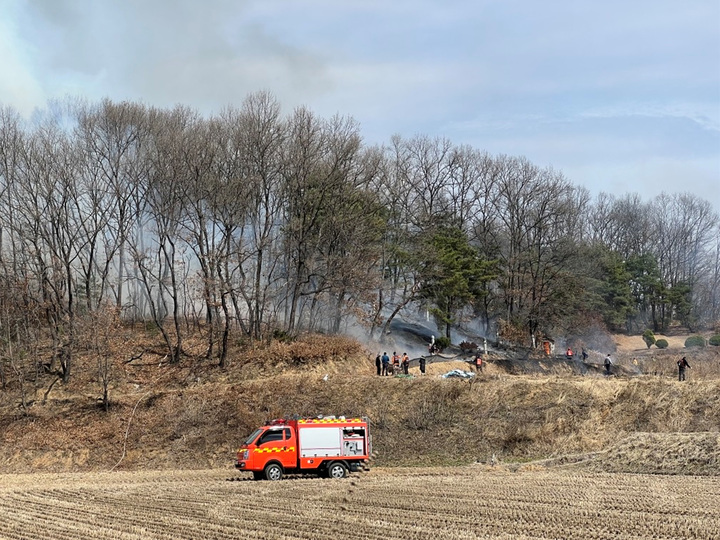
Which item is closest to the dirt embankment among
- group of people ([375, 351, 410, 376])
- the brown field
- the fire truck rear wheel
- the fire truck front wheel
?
group of people ([375, 351, 410, 376])

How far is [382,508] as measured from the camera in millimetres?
20094

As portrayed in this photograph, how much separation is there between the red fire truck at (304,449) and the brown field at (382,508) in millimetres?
862

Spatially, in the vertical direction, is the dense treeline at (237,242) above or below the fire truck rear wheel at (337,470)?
above

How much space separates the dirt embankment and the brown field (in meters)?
5.08

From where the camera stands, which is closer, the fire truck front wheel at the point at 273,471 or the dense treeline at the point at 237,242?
the fire truck front wheel at the point at 273,471

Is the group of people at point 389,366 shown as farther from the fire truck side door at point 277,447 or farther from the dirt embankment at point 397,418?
the fire truck side door at point 277,447

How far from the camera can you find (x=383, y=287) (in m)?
52.6

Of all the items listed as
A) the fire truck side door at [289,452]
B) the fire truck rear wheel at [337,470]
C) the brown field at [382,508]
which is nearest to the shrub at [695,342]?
the brown field at [382,508]

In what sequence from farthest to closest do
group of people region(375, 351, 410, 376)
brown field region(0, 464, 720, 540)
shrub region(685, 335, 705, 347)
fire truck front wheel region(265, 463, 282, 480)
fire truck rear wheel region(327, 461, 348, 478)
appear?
shrub region(685, 335, 705, 347) → group of people region(375, 351, 410, 376) → fire truck rear wheel region(327, 461, 348, 478) → fire truck front wheel region(265, 463, 282, 480) → brown field region(0, 464, 720, 540)

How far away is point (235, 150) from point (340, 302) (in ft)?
40.9

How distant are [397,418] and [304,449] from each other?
902 centimetres

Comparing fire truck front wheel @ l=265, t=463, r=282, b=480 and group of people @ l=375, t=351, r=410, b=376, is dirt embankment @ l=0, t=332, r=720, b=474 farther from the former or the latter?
fire truck front wheel @ l=265, t=463, r=282, b=480

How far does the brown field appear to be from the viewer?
56.2 feet

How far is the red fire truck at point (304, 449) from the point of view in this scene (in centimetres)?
2666
